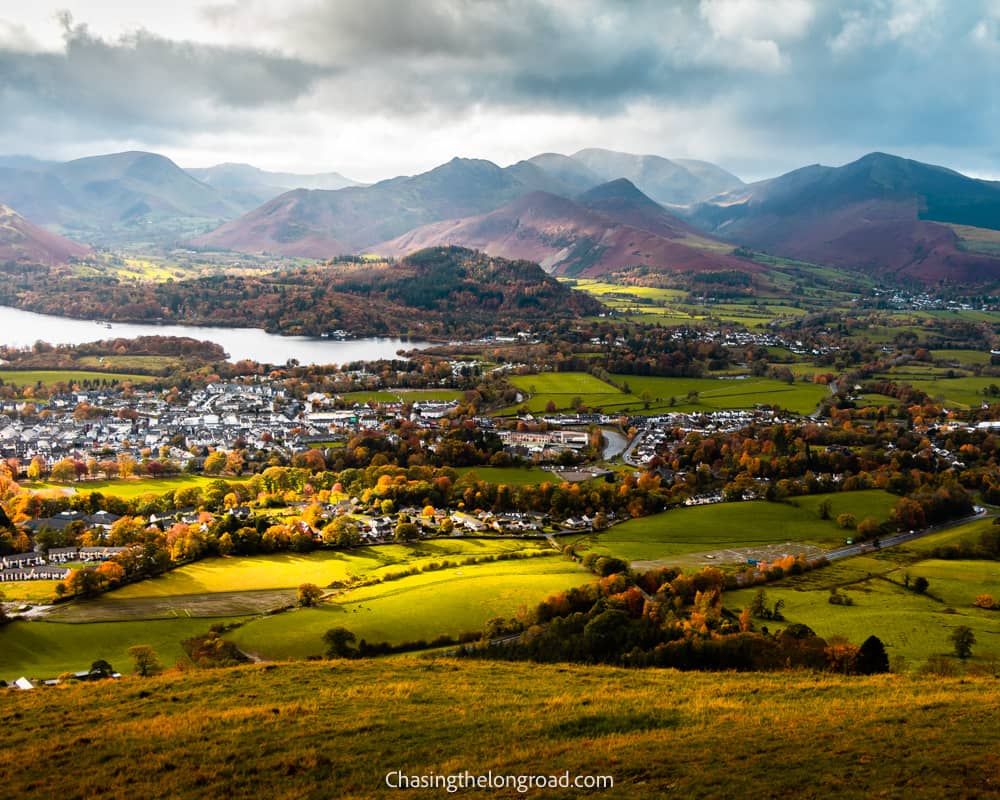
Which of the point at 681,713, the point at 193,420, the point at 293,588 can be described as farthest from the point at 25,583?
the point at 193,420

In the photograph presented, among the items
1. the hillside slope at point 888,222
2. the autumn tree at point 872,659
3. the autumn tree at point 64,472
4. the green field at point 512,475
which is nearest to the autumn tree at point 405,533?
the green field at point 512,475

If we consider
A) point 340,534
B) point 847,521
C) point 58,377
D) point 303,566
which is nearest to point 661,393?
point 847,521

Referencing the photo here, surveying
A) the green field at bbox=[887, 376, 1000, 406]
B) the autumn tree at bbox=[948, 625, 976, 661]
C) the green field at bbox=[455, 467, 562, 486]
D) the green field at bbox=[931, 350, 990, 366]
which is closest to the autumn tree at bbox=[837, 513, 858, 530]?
the green field at bbox=[455, 467, 562, 486]

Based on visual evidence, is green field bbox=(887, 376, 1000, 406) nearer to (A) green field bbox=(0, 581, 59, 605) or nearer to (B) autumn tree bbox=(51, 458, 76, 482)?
(A) green field bbox=(0, 581, 59, 605)

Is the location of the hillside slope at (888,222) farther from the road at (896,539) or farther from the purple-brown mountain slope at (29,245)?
the purple-brown mountain slope at (29,245)

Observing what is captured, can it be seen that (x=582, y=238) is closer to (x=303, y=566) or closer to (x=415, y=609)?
(x=303, y=566)
